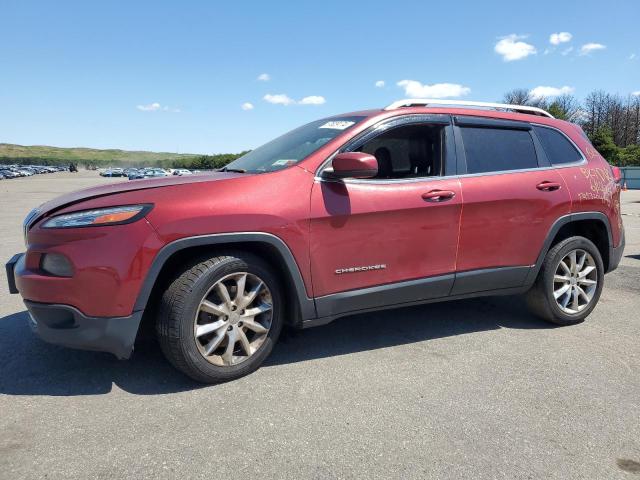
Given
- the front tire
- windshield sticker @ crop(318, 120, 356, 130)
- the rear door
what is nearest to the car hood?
the front tire

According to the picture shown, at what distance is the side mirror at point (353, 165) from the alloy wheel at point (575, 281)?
2.11m

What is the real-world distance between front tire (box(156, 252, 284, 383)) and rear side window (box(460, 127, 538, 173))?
185 centimetres

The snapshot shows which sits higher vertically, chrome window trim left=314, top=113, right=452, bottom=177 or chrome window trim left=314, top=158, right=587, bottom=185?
chrome window trim left=314, top=113, right=452, bottom=177

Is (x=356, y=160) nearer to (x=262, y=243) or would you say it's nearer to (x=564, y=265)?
(x=262, y=243)

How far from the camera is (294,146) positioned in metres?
3.63

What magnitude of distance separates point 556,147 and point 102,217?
3.65 metres

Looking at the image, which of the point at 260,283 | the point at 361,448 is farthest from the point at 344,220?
the point at 361,448

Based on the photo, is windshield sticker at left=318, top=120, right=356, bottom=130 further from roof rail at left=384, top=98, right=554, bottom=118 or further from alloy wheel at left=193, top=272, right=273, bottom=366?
alloy wheel at left=193, top=272, right=273, bottom=366

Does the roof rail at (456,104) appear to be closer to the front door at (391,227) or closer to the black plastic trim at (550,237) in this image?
the front door at (391,227)

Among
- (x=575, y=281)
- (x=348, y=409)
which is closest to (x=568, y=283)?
(x=575, y=281)

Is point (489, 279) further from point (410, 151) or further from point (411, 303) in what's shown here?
point (410, 151)

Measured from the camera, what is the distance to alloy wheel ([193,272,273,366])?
2.90 metres

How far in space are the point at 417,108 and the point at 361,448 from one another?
96.2 inches

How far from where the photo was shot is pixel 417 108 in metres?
3.63
